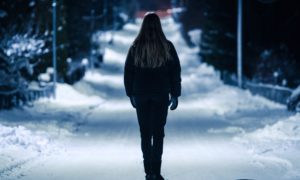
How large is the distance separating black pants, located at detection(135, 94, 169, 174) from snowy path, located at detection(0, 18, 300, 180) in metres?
0.70

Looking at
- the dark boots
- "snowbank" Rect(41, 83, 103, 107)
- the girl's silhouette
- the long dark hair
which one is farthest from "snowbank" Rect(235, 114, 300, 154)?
"snowbank" Rect(41, 83, 103, 107)

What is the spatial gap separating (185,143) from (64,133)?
132 inches

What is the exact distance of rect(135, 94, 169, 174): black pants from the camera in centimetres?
816

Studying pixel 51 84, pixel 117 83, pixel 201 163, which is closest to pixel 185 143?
pixel 201 163

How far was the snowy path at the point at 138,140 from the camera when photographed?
960cm

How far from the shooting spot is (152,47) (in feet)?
26.8

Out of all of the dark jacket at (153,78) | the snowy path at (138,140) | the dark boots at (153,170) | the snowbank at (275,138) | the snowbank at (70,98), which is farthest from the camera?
the snowbank at (70,98)

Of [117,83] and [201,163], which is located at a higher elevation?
[201,163]

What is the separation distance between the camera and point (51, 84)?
29.7 m

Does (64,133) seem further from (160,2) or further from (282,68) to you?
(160,2)

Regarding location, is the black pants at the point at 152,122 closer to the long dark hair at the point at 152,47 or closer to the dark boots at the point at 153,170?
the dark boots at the point at 153,170

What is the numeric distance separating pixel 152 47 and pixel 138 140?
6.44m

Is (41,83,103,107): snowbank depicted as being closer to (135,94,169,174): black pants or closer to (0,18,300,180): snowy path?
(0,18,300,180): snowy path

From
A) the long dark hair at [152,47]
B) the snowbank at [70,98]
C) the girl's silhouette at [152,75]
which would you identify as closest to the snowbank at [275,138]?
the girl's silhouette at [152,75]
